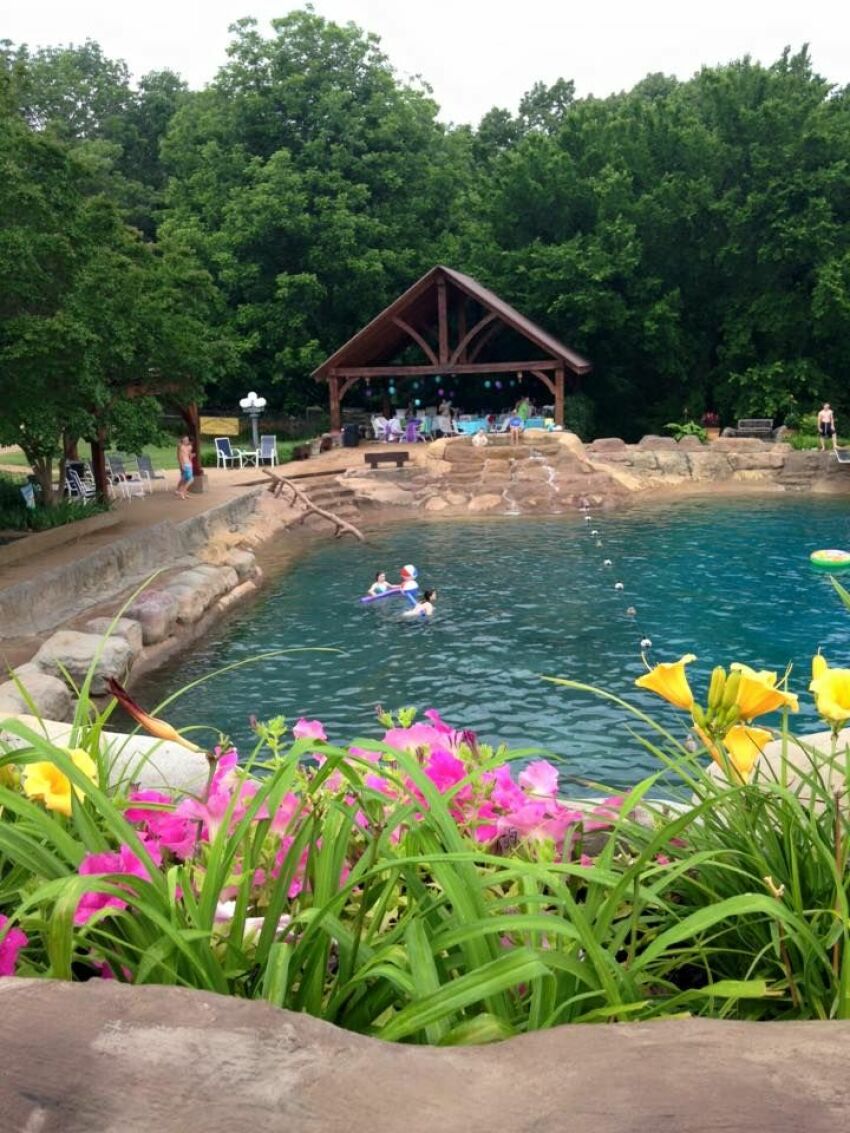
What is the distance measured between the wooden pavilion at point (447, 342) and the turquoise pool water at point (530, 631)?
29.3 ft

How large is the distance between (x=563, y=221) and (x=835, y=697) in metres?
32.4

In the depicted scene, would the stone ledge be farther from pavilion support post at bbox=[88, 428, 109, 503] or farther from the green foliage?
the green foliage

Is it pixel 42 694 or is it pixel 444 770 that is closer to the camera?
pixel 444 770

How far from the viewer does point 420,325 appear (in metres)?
30.6

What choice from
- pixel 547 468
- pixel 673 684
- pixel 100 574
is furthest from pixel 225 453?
pixel 673 684

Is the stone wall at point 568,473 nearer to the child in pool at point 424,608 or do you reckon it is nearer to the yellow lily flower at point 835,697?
the child in pool at point 424,608

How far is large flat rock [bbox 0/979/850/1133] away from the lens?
1.05 m

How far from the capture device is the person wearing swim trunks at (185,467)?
2116 centimetres

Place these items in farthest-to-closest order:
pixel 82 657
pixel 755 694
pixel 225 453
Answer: pixel 225 453, pixel 82 657, pixel 755 694

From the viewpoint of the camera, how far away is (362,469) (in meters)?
25.8

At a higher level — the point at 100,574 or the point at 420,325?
the point at 420,325

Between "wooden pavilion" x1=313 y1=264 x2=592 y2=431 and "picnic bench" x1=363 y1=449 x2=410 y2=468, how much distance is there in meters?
3.58

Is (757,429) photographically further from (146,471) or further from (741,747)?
(741,747)

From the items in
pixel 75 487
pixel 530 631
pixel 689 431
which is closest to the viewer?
pixel 530 631
